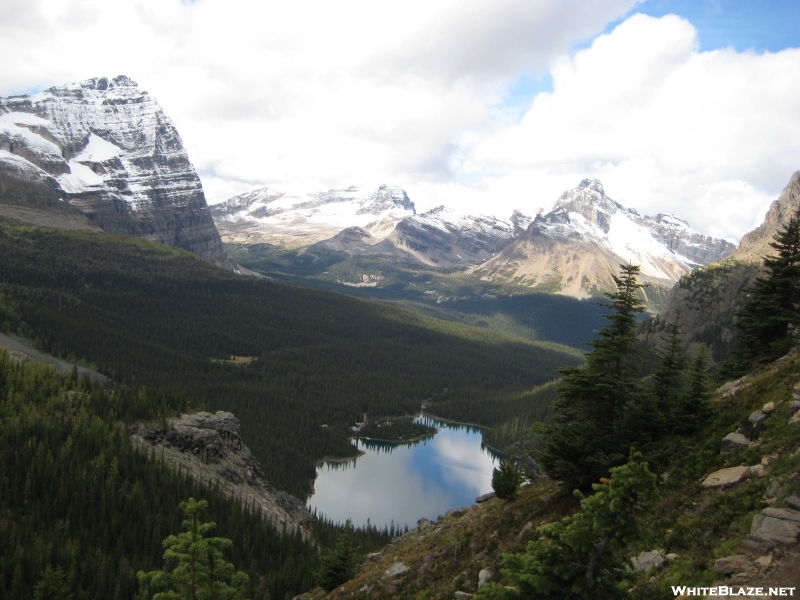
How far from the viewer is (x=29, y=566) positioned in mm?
55750

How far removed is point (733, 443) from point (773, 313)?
2140 centimetres

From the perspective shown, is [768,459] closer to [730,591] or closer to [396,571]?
[730,591]

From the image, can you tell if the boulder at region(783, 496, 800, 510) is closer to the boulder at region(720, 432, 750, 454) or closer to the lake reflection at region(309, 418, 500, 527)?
the boulder at region(720, 432, 750, 454)

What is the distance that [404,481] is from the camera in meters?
134

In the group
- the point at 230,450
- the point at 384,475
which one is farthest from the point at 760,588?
the point at 384,475

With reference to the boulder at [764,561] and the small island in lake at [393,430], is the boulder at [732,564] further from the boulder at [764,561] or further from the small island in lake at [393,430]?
the small island in lake at [393,430]

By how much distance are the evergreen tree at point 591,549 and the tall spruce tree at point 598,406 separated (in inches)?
438

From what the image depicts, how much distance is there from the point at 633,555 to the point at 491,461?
439 ft

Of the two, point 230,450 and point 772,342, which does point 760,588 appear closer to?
point 772,342

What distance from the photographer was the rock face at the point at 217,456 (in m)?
84.8

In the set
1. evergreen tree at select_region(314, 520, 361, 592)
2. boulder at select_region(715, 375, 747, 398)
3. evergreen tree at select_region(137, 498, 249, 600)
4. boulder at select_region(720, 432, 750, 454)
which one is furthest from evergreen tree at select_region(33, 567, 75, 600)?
boulder at select_region(715, 375, 747, 398)

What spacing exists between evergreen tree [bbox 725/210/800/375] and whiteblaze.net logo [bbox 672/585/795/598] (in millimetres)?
26830

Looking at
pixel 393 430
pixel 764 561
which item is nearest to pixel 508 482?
pixel 764 561

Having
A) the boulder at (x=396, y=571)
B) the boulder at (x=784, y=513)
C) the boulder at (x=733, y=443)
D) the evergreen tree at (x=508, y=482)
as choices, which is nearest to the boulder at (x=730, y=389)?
the boulder at (x=733, y=443)
